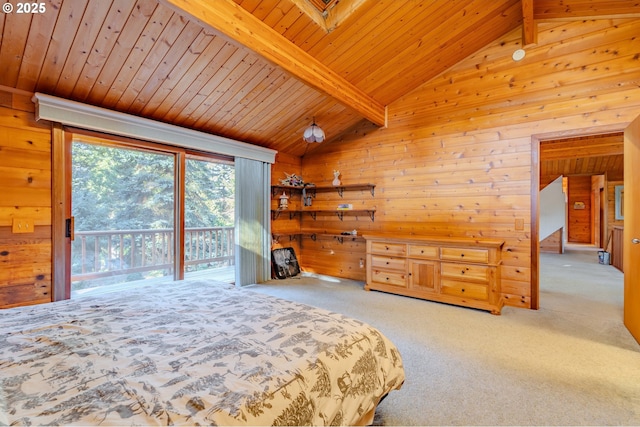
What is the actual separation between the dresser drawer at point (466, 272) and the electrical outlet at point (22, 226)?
4.41 m

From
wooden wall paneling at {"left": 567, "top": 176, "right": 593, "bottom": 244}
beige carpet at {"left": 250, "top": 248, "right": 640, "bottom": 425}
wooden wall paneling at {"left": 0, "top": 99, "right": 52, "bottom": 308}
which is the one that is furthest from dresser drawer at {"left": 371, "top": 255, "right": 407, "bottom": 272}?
wooden wall paneling at {"left": 567, "top": 176, "right": 593, "bottom": 244}

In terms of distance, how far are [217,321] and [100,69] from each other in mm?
2671

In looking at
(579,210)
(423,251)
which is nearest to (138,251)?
(423,251)

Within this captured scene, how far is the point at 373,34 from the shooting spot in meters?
3.13

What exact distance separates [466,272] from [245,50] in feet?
11.2

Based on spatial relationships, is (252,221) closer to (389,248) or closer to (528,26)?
(389,248)

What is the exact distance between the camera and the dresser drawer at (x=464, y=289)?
11.2ft

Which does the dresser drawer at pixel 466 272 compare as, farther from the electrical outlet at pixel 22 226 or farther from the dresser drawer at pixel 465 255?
the electrical outlet at pixel 22 226

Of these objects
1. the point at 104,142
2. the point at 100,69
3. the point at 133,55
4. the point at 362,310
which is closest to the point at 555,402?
the point at 362,310

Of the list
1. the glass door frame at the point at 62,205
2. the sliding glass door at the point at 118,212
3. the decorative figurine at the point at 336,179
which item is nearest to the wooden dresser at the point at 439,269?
the decorative figurine at the point at 336,179

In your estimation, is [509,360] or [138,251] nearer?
[509,360]

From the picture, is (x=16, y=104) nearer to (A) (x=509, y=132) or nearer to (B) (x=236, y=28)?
(B) (x=236, y=28)

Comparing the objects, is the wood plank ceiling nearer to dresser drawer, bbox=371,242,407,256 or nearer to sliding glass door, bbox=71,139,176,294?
sliding glass door, bbox=71,139,176,294

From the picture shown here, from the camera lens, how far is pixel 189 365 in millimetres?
1069
